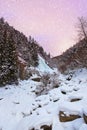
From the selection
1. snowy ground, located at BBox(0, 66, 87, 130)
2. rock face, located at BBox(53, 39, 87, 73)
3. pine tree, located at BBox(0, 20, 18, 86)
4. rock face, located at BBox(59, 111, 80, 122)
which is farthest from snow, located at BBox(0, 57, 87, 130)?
rock face, located at BBox(53, 39, 87, 73)

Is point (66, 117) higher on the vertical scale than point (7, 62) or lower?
lower

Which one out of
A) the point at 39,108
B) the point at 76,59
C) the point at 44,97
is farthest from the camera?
the point at 76,59

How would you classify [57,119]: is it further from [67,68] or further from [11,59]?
[67,68]

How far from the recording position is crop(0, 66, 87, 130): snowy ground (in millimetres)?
12320

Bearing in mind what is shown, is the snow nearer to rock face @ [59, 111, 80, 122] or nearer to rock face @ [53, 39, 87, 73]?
rock face @ [59, 111, 80, 122]

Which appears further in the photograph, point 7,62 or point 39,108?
point 7,62

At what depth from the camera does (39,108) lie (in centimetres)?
1556

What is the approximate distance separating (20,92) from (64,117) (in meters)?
13.4

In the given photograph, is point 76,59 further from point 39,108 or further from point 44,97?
point 39,108

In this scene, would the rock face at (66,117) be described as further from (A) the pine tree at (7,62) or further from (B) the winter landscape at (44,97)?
(A) the pine tree at (7,62)

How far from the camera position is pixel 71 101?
567 inches

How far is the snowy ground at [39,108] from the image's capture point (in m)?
12.3

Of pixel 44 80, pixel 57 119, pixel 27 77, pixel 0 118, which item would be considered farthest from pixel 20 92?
pixel 57 119

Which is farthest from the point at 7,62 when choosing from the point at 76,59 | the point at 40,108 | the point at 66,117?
the point at 66,117
